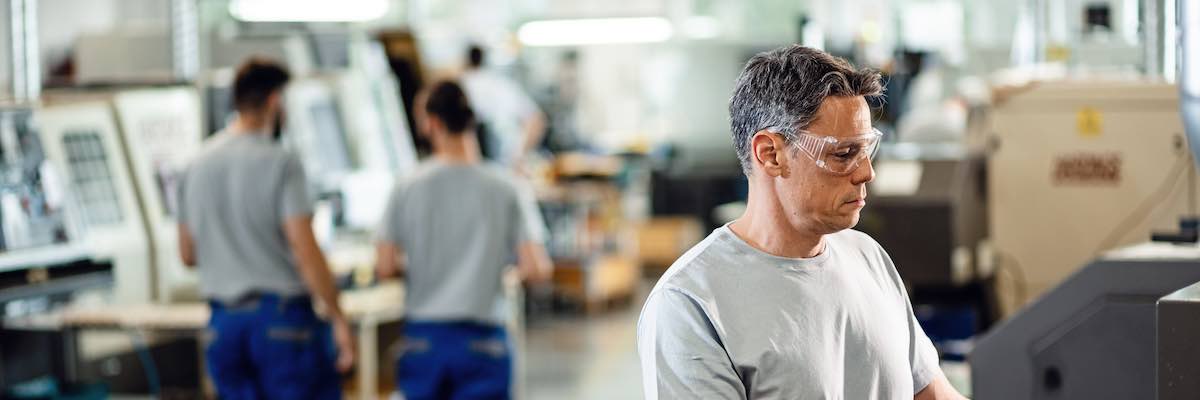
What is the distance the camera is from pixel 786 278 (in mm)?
1881

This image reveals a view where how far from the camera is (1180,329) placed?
1.82 metres

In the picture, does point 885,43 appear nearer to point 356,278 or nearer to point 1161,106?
point 356,278

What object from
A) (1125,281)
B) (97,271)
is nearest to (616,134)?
(97,271)

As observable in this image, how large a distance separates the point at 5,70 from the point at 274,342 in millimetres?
5654

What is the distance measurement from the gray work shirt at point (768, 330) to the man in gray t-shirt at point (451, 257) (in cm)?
255

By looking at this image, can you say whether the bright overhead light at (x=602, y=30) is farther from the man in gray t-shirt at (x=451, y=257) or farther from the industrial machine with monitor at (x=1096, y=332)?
the industrial machine with monitor at (x=1096, y=332)

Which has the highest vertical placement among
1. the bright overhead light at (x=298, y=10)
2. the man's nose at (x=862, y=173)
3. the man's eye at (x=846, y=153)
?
the bright overhead light at (x=298, y=10)

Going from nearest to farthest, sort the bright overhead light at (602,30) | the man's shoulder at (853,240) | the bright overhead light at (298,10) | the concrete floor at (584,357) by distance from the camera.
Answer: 1. the man's shoulder at (853,240)
2. the concrete floor at (584,357)
3. the bright overhead light at (298,10)
4. the bright overhead light at (602,30)

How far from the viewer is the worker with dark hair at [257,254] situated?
4430 mm

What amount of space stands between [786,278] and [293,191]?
2.82 metres

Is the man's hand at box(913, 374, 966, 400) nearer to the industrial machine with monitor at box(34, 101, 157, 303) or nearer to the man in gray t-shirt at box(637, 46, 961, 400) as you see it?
Answer: the man in gray t-shirt at box(637, 46, 961, 400)

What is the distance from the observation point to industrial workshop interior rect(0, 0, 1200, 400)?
187 centimetres

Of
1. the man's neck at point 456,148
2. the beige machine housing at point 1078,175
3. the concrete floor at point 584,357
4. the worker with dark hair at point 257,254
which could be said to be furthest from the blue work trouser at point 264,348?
the concrete floor at point 584,357

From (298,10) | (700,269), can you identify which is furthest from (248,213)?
→ (298,10)
